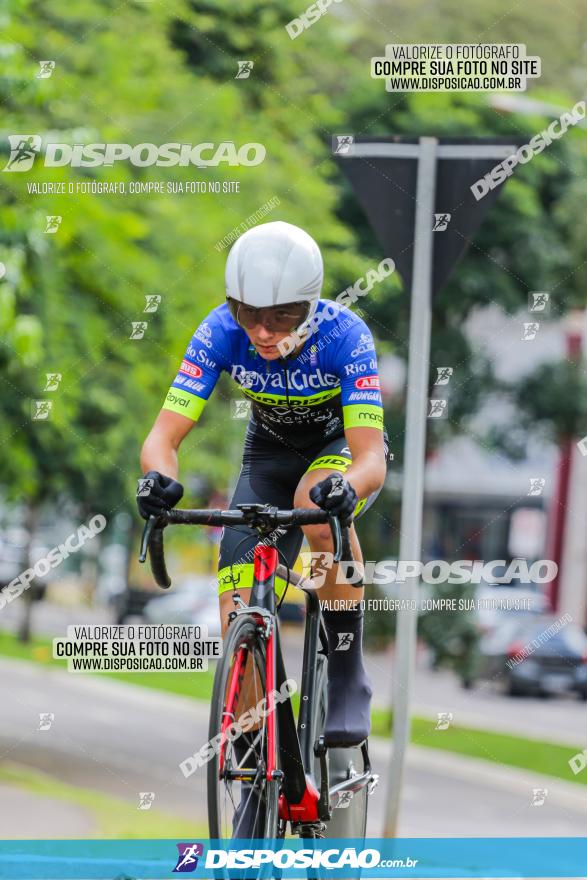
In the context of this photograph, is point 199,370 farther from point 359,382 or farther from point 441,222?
point 441,222

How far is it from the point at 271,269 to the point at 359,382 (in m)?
0.51

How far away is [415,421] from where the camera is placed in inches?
252

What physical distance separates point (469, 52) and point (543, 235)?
12778 mm

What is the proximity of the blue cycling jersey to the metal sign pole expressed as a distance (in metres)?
1.72

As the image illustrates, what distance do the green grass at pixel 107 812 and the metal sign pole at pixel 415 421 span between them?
1.53 meters

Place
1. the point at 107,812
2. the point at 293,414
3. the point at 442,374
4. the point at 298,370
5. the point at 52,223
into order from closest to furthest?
the point at 298,370 → the point at 293,414 → the point at 442,374 → the point at 52,223 → the point at 107,812

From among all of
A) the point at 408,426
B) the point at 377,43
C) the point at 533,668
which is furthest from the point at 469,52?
the point at 533,668

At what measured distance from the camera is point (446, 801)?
1335 centimetres

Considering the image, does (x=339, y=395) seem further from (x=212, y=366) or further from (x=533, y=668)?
(x=533, y=668)

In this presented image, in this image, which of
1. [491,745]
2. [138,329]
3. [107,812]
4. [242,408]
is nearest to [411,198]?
[242,408]

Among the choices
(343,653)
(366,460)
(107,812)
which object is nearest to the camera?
(366,460)

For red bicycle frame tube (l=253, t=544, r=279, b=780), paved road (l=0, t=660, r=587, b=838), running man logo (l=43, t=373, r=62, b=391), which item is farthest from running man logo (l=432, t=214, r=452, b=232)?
running man logo (l=43, t=373, r=62, b=391)

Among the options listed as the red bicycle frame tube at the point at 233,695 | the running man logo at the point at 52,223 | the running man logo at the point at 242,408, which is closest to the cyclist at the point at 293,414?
the red bicycle frame tube at the point at 233,695

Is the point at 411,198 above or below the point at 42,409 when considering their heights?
above
